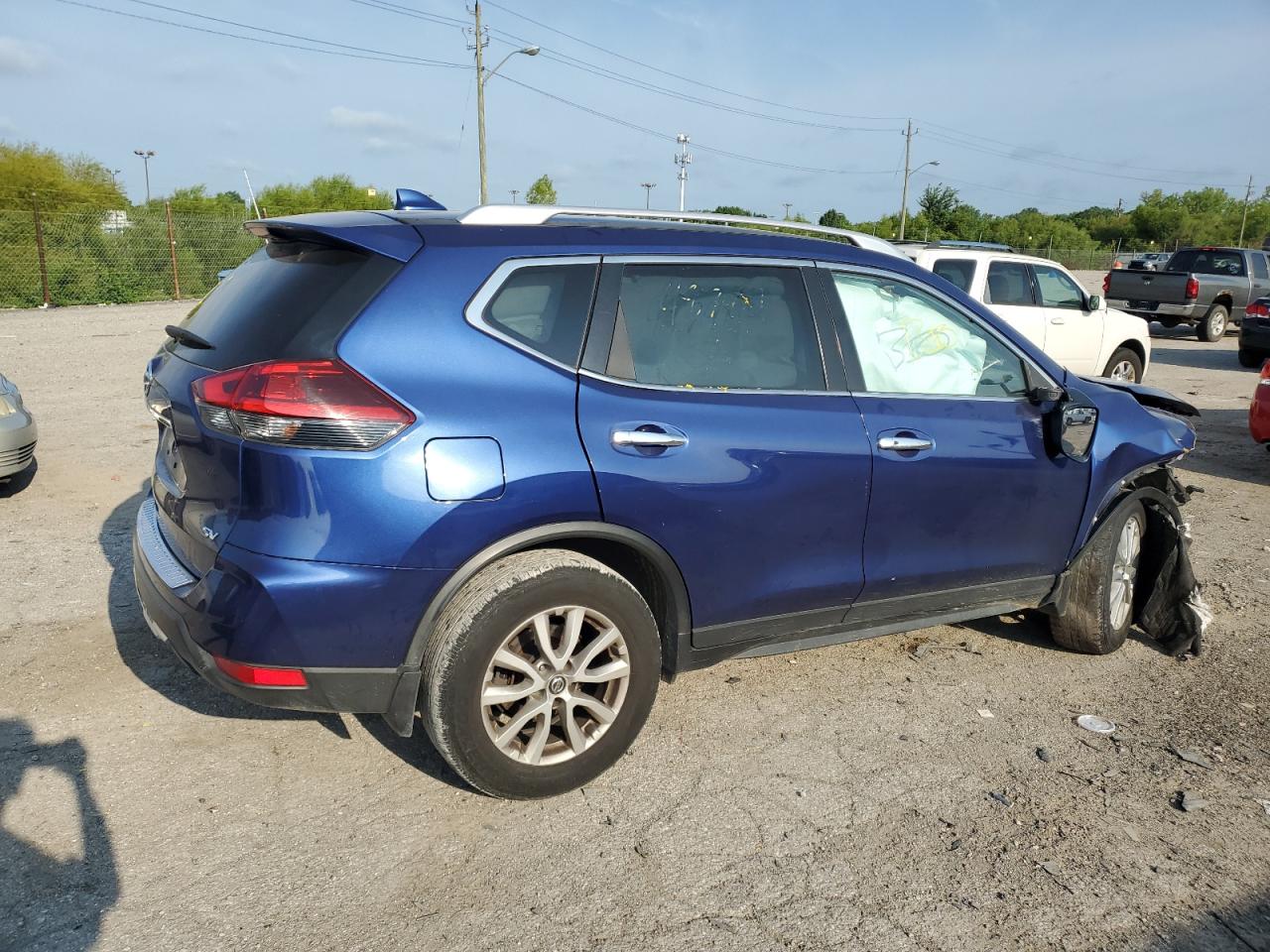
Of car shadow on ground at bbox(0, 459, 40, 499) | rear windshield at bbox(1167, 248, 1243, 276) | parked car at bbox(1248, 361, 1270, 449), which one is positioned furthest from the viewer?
rear windshield at bbox(1167, 248, 1243, 276)

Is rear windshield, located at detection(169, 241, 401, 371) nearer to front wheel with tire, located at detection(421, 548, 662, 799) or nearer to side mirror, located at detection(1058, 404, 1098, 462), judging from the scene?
front wheel with tire, located at detection(421, 548, 662, 799)

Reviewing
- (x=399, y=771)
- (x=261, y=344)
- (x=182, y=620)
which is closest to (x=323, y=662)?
(x=182, y=620)

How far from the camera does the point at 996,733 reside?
3838mm

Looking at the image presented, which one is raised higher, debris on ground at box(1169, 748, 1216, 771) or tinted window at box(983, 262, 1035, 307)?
tinted window at box(983, 262, 1035, 307)

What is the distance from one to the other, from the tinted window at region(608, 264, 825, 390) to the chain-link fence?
20285mm

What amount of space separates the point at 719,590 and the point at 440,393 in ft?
3.91

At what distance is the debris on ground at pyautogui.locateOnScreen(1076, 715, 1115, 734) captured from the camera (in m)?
3.89

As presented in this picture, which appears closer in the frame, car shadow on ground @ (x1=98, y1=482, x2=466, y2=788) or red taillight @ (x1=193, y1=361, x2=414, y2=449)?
red taillight @ (x1=193, y1=361, x2=414, y2=449)

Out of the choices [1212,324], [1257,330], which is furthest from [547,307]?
[1212,324]

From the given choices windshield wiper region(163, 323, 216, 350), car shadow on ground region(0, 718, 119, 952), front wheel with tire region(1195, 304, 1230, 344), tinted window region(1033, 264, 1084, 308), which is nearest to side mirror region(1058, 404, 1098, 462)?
windshield wiper region(163, 323, 216, 350)

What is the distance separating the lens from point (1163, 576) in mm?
4672

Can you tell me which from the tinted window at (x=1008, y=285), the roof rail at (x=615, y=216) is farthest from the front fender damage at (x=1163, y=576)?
the tinted window at (x=1008, y=285)

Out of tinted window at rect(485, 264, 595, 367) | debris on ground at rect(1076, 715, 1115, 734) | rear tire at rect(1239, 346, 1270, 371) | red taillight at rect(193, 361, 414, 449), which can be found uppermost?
tinted window at rect(485, 264, 595, 367)

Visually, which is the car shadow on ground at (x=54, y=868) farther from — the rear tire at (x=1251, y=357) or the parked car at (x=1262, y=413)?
the rear tire at (x=1251, y=357)
